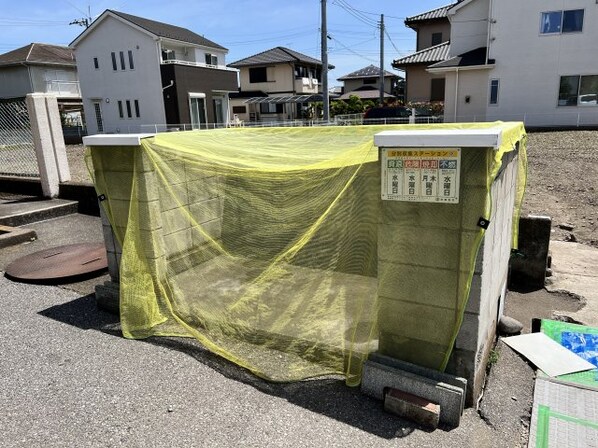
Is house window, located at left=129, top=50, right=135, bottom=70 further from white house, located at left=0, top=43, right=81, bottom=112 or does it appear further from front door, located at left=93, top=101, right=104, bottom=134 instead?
white house, located at left=0, top=43, right=81, bottom=112

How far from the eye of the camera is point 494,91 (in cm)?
1825

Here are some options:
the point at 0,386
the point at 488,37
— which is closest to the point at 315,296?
the point at 0,386

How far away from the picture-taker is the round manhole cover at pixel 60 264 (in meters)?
4.54

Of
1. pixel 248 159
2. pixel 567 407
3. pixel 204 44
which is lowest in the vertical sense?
pixel 567 407

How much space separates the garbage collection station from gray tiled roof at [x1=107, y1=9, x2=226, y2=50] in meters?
24.1

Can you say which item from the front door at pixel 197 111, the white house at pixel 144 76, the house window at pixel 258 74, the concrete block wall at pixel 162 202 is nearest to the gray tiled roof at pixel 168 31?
the white house at pixel 144 76

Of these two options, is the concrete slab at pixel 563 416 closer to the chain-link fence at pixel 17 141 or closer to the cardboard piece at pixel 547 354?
the cardboard piece at pixel 547 354

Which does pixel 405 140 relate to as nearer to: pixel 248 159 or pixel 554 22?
pixel 248 159

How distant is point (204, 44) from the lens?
27797 millimetres

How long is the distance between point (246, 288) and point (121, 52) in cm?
2691

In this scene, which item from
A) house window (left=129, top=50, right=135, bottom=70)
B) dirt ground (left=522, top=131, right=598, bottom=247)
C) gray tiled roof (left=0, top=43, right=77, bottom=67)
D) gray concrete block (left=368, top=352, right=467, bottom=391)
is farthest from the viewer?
gray tiled roof (left=0, top=43, right=77, bottom=67)

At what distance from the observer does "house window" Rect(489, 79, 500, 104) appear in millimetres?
18141

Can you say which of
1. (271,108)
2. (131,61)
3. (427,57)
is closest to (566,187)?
(427,57)

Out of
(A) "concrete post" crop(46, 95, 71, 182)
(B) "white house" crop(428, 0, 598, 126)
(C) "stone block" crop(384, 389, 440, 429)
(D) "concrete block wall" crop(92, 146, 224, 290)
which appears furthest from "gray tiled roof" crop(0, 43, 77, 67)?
(C) "stone block" crop(384, 389, 440, 429)
